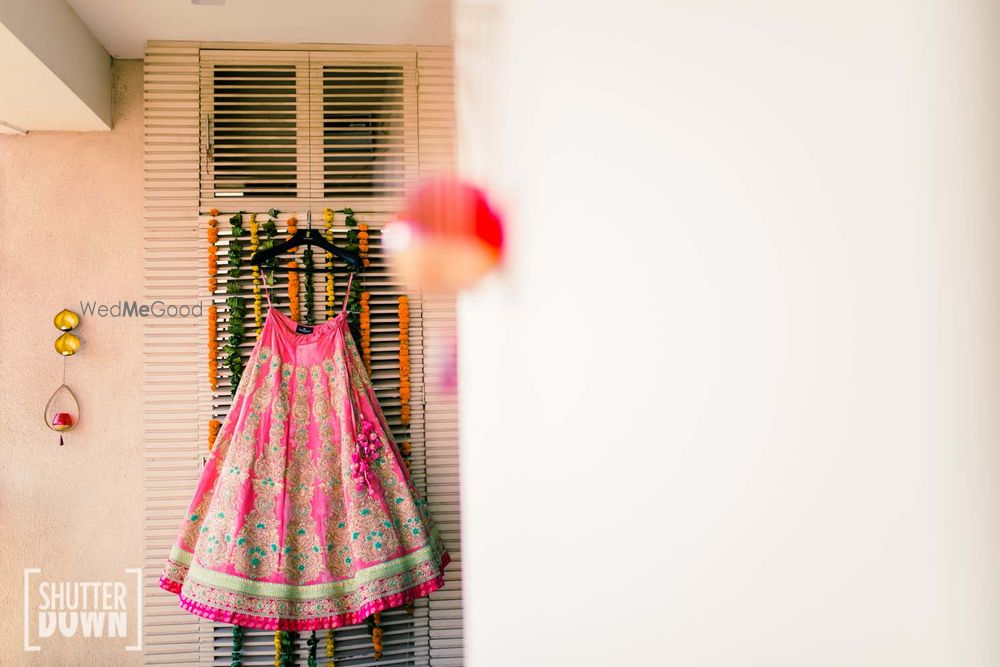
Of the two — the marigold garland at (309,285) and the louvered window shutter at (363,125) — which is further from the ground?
the louvered window shutter at (363,125)

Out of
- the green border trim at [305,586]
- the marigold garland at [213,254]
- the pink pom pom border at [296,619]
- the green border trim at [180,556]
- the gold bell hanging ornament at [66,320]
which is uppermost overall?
the marigold garland at [213,254]

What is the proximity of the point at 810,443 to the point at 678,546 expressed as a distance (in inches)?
9.1

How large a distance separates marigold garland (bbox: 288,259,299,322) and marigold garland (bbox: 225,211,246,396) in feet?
0.61

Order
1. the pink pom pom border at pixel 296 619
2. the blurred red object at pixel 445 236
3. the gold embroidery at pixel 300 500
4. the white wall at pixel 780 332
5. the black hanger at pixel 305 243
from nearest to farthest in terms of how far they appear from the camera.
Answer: the white wall at pixel 780 332 → the blurred red object at pixel 445 236 → the pink pom pom border at pixel 296 619 → the gold embroidery at pixel 300 500 → the black hanger at pixel 305 243

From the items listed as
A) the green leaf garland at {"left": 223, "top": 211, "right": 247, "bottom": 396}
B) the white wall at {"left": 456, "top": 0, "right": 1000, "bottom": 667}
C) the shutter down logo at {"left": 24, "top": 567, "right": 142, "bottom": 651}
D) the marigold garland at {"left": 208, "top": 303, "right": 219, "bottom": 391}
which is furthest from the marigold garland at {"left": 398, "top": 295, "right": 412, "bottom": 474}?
the white wall at {"left": 456, "top": 0, "right": 1000, "bottom": 667}

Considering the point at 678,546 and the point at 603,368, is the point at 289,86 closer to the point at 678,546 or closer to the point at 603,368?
the point at 603,368

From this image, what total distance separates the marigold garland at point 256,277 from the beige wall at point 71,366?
47 cm

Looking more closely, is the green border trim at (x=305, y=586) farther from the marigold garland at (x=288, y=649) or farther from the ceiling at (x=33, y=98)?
the ceiling at (x=33, y=98)

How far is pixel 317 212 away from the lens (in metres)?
3.12

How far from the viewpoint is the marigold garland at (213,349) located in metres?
A: 3.04

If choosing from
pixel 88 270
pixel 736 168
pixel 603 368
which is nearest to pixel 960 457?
pixel 736 168

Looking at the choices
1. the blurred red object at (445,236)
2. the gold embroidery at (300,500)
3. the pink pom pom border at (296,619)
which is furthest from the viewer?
the gold embroidery at (300,500)

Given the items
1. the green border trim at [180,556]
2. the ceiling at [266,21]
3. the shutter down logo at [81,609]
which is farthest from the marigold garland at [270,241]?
the shutter down logo at [81,609]

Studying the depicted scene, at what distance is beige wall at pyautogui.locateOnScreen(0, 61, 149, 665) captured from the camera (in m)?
3.05
